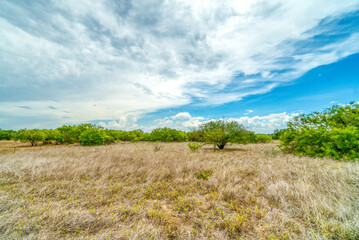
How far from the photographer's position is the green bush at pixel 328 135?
9.32 m

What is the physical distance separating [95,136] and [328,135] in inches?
1188

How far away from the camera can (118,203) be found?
454 centimetres

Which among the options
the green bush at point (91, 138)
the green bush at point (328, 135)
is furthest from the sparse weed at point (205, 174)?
the green bush at point (91, 138)

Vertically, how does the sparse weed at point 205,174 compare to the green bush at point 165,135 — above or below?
below

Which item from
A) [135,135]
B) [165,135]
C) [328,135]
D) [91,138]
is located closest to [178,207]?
[328,135]

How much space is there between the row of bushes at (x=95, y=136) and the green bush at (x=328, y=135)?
5.14 m

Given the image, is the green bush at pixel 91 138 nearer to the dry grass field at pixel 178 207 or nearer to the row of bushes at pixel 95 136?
the row of bushes at pixel 95 136

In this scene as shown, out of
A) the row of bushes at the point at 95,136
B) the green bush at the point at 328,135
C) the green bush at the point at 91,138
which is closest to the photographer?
the green bush at the point at 328,135

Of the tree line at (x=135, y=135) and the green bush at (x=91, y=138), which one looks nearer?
the tree line at (x=135, y=135)

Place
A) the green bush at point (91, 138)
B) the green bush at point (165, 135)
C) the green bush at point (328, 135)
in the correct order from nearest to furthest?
1. the green bush at point (328, 135)
2. the green bush at point (91, 138)
3. the green bush at point (165, 135)

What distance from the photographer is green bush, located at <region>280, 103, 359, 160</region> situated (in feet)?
30.6

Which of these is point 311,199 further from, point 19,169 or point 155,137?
point 155,137

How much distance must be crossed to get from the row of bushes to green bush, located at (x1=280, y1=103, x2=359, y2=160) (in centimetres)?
514

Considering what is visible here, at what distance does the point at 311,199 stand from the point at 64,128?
139ft
